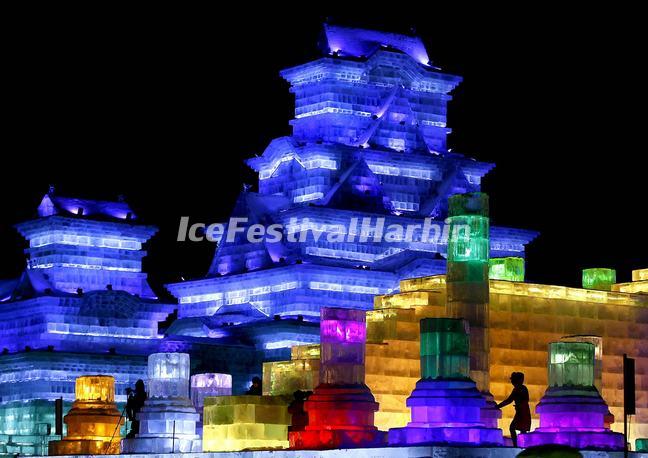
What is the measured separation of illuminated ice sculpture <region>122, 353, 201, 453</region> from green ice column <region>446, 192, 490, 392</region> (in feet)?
26.9

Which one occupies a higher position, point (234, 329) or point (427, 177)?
point (427, 177)

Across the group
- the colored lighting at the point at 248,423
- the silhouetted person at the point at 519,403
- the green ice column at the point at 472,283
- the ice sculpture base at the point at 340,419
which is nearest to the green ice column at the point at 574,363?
the silhouetted person at the point at 519,403

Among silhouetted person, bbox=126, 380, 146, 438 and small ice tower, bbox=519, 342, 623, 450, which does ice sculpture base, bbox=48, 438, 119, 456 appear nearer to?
silhouetted person, bbox=126, 380, 146, 438

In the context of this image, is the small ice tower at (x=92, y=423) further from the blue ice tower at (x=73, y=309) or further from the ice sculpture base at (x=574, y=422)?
the blue ice tower at (x=73, y=309)

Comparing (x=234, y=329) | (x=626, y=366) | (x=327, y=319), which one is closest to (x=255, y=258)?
(x=234, y=329)

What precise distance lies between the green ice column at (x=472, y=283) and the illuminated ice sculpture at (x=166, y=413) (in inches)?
323

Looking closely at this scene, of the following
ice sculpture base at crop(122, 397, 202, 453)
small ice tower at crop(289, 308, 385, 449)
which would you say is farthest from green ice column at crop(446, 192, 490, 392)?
ice sculpture base at crop(122, 397, 202, 453)

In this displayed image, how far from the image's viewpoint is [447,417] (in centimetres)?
4703

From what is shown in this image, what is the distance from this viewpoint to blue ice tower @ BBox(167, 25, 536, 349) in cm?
9125

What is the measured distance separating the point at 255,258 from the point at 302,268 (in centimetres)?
520

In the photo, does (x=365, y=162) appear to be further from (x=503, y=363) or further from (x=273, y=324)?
(x=503, y=363)

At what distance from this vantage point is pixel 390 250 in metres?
94.6

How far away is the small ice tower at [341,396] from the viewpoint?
49.2 metres

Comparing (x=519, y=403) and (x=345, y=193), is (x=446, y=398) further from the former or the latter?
(x=345, y=193)
